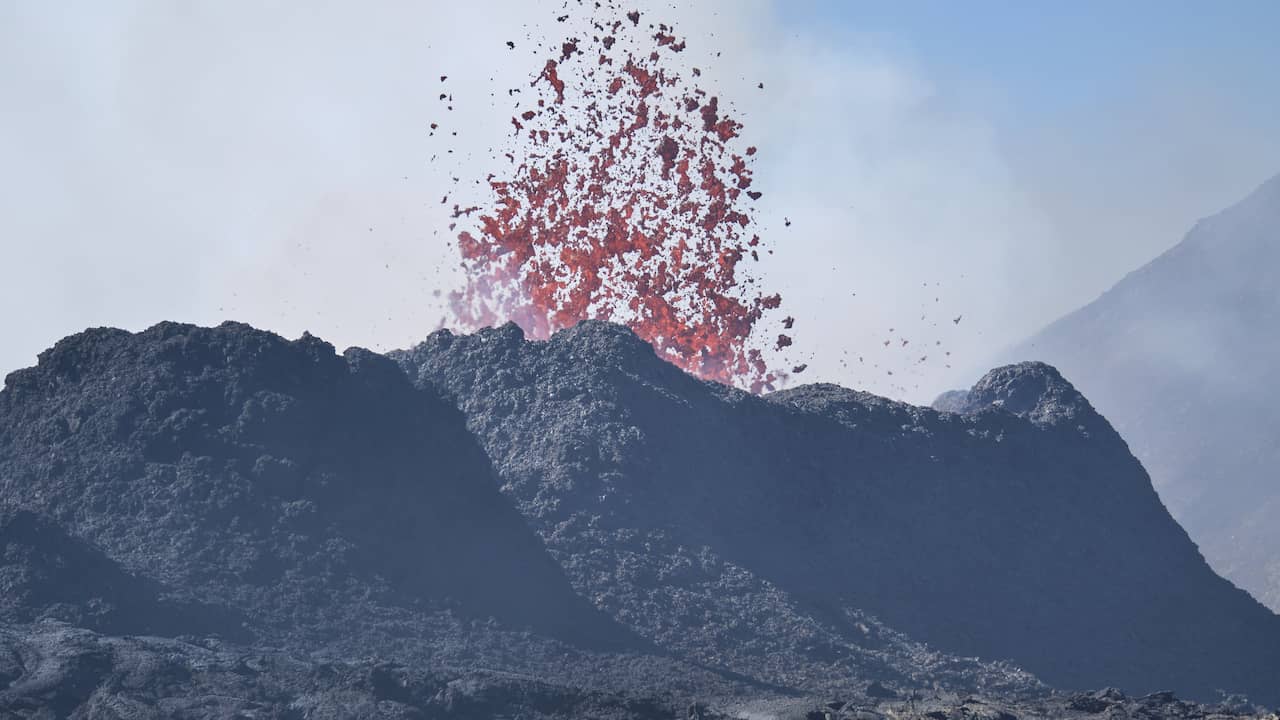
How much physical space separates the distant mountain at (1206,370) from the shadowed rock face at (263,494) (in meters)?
48.0

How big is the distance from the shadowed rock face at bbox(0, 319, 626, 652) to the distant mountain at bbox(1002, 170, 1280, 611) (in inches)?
1889

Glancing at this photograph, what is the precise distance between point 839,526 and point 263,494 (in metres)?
15.8

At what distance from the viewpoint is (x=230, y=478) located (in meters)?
38.3

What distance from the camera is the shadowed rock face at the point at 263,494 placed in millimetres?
35625

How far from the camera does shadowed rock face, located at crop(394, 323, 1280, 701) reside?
38906mm

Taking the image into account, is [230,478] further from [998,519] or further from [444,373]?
[998,519]

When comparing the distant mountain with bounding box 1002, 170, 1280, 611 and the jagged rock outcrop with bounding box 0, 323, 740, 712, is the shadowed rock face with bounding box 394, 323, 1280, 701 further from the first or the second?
the distant mountain with bounding box 1002, 170, 1280, 611

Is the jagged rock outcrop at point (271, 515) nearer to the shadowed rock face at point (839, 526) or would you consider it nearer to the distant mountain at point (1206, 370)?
the shadowed rock face at point (839, 526)

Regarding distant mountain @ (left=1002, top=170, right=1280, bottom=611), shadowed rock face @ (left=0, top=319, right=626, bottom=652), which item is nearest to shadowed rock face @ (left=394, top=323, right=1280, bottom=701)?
shadowed rock face @ (left=0, top=319, right=626, bottom=652)

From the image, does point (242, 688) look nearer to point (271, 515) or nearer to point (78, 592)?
point (78, 592)

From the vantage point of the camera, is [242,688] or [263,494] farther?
A: [263,494]

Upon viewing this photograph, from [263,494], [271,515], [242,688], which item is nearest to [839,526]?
[271,515]

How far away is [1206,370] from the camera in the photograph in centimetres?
9306

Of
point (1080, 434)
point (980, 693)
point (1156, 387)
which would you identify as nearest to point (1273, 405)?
point (1156, 387)
